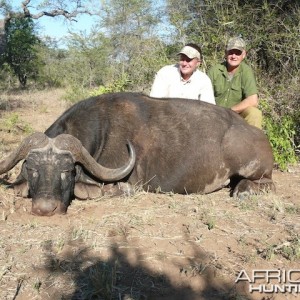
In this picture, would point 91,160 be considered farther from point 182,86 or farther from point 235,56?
point 235,56

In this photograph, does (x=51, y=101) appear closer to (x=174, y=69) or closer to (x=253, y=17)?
(x=253, y=17)

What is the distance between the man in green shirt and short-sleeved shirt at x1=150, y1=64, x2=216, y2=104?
485 mm

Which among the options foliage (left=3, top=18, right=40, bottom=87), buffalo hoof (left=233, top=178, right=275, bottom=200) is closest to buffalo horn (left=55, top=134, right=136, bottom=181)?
buffalo hoof (left=233, top=178, right=275, bottom=200)

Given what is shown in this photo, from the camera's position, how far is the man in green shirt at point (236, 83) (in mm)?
5934

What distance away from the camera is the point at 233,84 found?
6.13m

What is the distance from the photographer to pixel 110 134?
4516 mm

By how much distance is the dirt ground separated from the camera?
8.43 feet

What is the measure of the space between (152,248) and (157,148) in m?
1.66

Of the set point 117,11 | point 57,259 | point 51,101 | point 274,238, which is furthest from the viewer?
point 117,11

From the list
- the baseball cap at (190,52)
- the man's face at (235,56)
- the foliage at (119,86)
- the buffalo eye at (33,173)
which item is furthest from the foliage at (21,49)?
the buffalo eye at (33,173)

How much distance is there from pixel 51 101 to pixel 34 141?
34.8 feet

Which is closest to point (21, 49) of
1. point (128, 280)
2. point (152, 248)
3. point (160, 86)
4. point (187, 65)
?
point (160, 86)

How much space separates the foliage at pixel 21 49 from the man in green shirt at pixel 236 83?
52.4 ft

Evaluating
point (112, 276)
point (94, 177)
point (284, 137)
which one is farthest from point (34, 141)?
point (284, 137)
